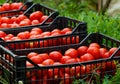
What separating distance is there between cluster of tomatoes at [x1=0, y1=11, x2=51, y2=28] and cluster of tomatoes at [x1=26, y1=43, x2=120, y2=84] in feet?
3.25

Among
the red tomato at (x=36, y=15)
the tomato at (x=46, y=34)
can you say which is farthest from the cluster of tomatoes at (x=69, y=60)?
the red tomato at (x=36, y=15)

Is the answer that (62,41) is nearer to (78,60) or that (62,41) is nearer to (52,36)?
(52,36)

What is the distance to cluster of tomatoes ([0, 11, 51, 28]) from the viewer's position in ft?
16.8

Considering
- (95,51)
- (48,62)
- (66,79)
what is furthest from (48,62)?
(95,51)

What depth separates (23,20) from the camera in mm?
5246

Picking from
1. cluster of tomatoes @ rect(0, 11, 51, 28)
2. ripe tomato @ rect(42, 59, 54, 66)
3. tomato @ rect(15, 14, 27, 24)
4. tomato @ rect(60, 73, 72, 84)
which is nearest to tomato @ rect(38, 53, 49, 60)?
ripe tomato @ rect(42, 59, 54, 66)

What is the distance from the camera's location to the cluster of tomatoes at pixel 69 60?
3.66 meters

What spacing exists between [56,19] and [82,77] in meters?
1.37

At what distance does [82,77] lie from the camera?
3.72 m

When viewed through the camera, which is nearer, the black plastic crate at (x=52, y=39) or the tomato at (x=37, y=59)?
the tomato at (x=37, y=59)

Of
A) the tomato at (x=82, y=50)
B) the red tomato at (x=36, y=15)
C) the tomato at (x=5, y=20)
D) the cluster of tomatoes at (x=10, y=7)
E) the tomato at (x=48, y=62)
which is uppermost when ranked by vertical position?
the cluster of tomatoes at (x=10, y=7)

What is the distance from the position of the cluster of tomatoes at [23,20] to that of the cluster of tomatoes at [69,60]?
991mm

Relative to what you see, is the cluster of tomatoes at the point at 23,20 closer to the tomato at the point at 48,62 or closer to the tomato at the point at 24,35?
the tomato at the point at 24,35

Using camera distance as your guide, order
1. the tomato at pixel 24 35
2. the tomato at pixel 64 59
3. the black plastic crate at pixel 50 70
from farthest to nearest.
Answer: the tomato at pixel 24 35
the tomato at pixel 64 59
the black plastic crate at pixel 50 70
